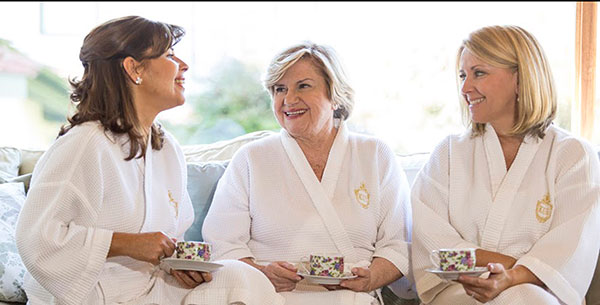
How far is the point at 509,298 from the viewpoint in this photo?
210cm

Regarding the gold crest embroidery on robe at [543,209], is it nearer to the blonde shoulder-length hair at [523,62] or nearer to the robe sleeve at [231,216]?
the blonde shoulder-length hair at [523,62]

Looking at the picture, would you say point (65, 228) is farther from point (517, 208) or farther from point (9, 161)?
point (517, 208)

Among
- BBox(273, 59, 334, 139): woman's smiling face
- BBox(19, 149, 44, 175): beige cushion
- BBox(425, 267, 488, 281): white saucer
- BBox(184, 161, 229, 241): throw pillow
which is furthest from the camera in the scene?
BBox(19, 149, 44, 175): beige cushion

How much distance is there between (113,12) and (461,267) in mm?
4665

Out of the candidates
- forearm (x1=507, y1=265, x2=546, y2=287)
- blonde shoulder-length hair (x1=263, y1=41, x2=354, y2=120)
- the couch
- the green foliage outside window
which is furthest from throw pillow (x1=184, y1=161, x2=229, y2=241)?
the green foliage outside window

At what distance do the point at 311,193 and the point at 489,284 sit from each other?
0.73 meters

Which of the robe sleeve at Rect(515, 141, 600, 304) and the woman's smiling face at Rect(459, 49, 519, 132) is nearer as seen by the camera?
the robe sleeve at Rect(515, 141, 600, 304)

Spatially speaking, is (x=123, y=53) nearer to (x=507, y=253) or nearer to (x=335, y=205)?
(x=335, y=205)

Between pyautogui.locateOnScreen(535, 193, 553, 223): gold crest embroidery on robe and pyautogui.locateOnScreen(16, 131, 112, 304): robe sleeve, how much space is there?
1393 mm

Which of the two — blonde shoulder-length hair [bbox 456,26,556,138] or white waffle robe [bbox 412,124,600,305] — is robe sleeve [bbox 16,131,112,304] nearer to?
white waffle robe [bbox 412,124,600,305]

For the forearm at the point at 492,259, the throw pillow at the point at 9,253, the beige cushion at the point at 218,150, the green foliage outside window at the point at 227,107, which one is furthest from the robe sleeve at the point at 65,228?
the green foliage outside window at the point at 227,107

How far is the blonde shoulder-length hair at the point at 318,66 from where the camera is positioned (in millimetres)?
2605

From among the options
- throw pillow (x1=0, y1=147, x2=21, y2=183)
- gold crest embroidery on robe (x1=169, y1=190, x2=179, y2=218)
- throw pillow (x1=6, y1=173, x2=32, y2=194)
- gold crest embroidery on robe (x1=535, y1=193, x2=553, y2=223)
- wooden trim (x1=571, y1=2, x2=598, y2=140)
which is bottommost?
gold crest embroidery on robe (x1=535, y1=193, x2=553, y2=223)

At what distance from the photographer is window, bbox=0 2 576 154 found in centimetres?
555
